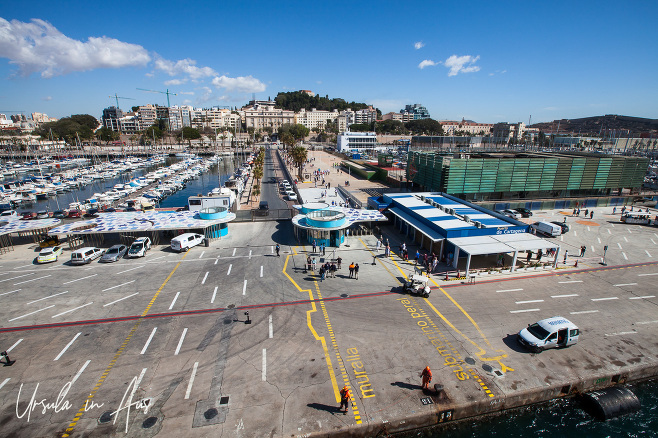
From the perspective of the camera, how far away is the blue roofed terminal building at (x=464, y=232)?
96.8 feet

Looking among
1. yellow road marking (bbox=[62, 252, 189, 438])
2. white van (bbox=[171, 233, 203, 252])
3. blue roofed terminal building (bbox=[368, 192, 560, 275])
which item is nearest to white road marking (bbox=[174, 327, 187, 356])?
yellow road marking (bbox=[62, 252, 189, 438])

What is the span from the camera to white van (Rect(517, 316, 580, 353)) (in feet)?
62.1

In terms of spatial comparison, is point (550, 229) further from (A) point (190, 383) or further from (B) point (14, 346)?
(B) point (14, 346)

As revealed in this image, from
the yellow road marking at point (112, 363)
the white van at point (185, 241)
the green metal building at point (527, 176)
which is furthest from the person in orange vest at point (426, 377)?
the green metal building at point (527, 176)

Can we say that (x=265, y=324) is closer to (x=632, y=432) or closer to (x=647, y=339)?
(x=632, y=432)

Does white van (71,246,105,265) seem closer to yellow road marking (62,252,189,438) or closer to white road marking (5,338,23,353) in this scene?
yellow road marking (62,252,189,438)

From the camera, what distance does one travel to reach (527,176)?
5456 cm

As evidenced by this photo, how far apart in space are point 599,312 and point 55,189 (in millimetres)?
108517

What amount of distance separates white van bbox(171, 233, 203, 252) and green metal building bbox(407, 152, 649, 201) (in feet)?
130

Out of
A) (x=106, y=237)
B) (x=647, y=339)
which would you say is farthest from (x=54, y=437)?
(x=647, y=339)

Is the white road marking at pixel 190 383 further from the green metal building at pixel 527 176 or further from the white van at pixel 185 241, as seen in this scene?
the green metal building at pixel 527 176

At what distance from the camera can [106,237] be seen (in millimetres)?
38594

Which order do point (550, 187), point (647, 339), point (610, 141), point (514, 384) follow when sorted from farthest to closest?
point (610, 141)
point (550, 187)
point (647, 339)
point (514, 384)

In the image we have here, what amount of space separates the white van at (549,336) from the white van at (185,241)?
32.5 m
